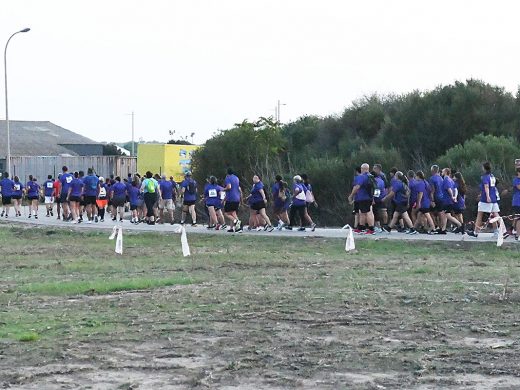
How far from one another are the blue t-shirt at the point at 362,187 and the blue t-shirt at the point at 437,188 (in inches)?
61.9

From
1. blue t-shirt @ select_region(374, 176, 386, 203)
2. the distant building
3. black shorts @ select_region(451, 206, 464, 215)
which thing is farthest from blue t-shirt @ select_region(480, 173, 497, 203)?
the distant building

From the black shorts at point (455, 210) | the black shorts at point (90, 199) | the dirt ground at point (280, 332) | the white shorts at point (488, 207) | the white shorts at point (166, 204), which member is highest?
the black shorts at point (90, 199)

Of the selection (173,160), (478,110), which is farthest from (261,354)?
(173,160)

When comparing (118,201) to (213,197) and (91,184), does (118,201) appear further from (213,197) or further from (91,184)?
(213,197)

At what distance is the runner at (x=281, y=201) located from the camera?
3081 cm

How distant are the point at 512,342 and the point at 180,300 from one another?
5.01 meters

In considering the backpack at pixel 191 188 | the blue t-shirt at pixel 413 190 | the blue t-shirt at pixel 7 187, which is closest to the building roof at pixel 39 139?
the blue t-shirt at pixel 7 187

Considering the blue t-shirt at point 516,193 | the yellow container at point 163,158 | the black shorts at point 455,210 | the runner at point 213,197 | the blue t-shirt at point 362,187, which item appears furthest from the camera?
the yellow container at point 163,158

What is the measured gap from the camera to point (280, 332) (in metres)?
11.8

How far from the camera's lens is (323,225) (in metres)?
39.2

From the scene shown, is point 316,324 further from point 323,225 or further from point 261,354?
point 323,225

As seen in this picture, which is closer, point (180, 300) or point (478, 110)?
point (180, 300)

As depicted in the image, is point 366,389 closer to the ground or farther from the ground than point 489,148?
closer to the ground

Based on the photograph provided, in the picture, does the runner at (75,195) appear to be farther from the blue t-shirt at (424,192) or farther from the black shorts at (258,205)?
the blue t-shirt at (424,192)
